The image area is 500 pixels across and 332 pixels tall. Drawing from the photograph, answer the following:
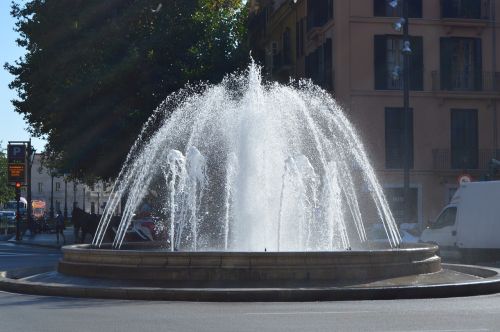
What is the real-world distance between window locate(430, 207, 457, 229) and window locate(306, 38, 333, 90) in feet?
45.6

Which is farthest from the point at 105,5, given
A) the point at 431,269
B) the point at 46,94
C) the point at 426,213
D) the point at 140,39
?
the point at 431,269

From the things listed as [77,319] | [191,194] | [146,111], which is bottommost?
[77,319]

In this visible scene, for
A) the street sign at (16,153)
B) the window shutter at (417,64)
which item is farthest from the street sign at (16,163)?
the window shutter at (417,64)

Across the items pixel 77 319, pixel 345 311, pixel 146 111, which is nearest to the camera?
pixel 77 319

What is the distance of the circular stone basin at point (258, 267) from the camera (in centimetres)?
1648

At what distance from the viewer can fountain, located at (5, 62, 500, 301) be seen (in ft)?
53.8

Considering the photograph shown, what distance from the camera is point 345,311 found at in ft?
46.3

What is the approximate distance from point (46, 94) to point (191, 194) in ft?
64.8

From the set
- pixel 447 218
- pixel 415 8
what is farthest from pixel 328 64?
pixel 447 218

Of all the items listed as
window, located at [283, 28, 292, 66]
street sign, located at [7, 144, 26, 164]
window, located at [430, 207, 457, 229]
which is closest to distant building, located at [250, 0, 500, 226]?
window, located at [283, 28, 292, 66]

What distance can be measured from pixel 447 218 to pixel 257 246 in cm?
998

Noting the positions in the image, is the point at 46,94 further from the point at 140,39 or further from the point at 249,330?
the point at 249,330

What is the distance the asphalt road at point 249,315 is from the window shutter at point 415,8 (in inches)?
1103

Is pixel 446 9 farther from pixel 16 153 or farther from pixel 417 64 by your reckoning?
pixel 16 153
